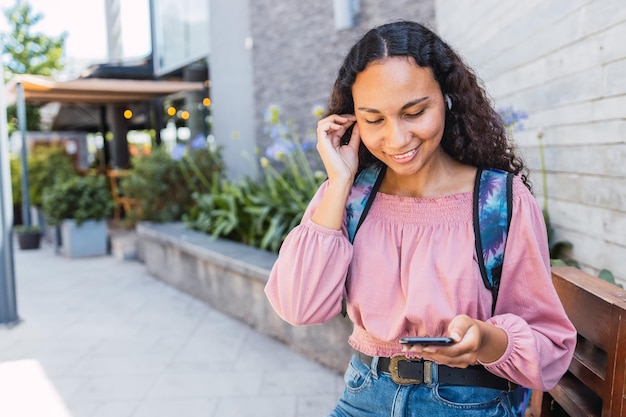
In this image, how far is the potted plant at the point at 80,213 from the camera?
28.1 ft

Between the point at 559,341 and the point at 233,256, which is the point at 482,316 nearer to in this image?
the point at 559,341

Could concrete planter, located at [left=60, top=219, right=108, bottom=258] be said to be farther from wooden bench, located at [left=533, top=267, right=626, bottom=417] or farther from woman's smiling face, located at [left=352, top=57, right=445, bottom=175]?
woman's smiling face, located at [left=352, top=57, right=445, bottom=175]

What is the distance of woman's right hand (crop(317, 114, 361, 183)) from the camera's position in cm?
153

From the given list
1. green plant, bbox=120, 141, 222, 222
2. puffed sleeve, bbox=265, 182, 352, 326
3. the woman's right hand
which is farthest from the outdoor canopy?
puffed sleeve, bbox=265, 182, 352, 326

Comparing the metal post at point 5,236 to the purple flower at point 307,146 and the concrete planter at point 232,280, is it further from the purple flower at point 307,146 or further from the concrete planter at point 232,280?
the purple flower at point 307,146

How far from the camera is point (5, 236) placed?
4.93 m

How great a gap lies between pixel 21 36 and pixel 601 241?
1605cm

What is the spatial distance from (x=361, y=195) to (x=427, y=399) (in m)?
0.53

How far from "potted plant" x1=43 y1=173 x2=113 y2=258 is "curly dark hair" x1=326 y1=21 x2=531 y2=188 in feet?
25.3

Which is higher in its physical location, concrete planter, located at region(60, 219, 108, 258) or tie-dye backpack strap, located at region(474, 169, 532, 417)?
tie-dye backpack strap, located at region(474, 169, 532, 417)

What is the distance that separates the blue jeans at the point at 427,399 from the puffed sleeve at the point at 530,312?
13cm

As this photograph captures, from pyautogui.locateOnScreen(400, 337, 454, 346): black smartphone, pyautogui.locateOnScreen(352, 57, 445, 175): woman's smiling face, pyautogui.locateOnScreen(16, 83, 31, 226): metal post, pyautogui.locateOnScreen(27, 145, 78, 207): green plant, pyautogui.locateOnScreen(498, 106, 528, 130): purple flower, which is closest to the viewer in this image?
pyautogui.locateOnScreen(400, 337, 454, 346): black smartphone

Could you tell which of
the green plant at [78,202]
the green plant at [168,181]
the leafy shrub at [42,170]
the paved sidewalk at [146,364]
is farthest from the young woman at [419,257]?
the leafy shrub at [42,170]

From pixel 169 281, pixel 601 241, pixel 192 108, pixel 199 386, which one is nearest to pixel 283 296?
pixel 601 241
